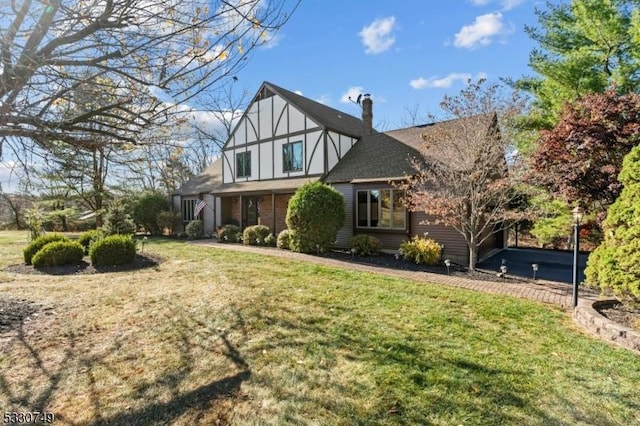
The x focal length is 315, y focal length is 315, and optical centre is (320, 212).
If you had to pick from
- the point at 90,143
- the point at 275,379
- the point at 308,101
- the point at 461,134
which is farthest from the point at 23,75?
the point at 308,101

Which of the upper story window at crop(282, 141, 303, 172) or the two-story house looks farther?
the upper story window at crop(282, 141, 303, 172)

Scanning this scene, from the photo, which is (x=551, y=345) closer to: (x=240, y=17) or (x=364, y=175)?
(x=240, y=17)

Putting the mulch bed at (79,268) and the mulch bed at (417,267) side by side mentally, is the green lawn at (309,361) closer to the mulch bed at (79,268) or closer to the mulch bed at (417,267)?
the mulch bed at (417,267)

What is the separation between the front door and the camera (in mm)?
18009

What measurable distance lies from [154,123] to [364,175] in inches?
378

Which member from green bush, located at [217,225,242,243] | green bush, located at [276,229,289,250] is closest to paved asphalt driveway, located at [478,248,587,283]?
green bush, located at [276,229,289,250]

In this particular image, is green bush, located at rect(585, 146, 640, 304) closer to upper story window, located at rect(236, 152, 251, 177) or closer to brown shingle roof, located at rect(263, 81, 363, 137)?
brown shingle roof, located at rect(263, 81, 363, 137)

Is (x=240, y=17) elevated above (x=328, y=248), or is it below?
above

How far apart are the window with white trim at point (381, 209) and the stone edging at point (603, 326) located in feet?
21.5

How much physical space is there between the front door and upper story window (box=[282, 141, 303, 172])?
2953 millimetres

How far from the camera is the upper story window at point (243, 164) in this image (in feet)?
60.5

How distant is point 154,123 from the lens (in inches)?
175

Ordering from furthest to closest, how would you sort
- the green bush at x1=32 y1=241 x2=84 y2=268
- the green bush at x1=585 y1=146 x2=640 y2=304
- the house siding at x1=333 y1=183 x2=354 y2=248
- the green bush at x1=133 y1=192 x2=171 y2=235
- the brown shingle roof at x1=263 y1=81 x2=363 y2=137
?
the green bush at x1=133 y1=192 x2=171 y2=235, the brown shingle roof at x1=263 y1=81 x2=363 y2=137, the house siding at x1=333 y1=183 x2=354 y2=248, the green bush at x1=32 y1=241 x2=84 y2=268, the green bush at x1=585 y1=146 x2=640 y2=304

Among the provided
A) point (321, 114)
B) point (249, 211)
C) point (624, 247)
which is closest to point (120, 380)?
point (624, 247)
